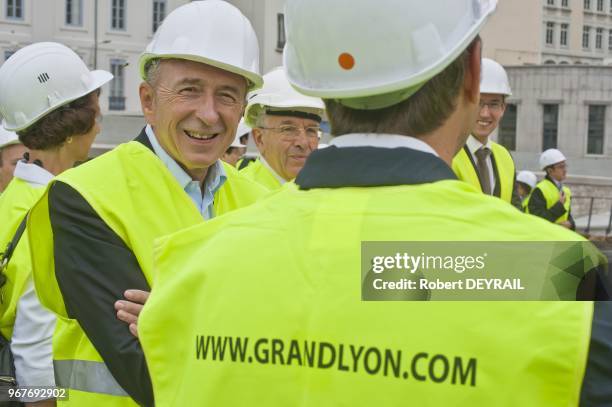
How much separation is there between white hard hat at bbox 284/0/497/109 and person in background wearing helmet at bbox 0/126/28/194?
15.0 ft

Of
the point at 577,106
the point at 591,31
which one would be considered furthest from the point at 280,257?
the point at 591,31

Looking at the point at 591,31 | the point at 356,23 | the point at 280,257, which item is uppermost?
the point at 591,31

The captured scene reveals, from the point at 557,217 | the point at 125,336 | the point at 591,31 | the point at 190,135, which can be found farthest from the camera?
the point at 591,31

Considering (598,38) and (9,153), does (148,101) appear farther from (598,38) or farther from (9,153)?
(598,38)

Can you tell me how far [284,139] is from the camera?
5504 millimetres

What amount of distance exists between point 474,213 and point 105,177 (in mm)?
1555

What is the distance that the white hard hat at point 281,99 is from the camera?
213 inches

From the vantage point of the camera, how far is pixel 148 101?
3281 millimetres

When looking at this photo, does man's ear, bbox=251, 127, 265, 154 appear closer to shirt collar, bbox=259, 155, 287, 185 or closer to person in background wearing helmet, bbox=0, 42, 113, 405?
shirt collar, bbox=259, 155, 287, 185

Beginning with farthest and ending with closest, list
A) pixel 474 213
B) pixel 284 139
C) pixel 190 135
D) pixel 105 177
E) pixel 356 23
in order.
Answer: pixel 284 139, pixel 190 135, pixel 105 177, pixel 356 23, pixel 474 213

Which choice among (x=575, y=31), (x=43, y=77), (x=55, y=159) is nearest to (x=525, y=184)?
(x=43, y=77)

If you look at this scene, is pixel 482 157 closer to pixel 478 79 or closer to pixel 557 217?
pixel 478 79

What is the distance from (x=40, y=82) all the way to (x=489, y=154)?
11.3 feet

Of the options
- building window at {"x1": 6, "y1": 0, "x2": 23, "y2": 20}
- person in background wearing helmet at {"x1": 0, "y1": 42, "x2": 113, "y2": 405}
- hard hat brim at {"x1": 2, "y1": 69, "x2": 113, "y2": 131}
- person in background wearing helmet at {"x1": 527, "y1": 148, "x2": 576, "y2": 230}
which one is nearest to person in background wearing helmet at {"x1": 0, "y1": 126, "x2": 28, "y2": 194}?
person in background wearing helmet at {"x1": 0, "y1": 42, "x2": 113, "y2": 405}
